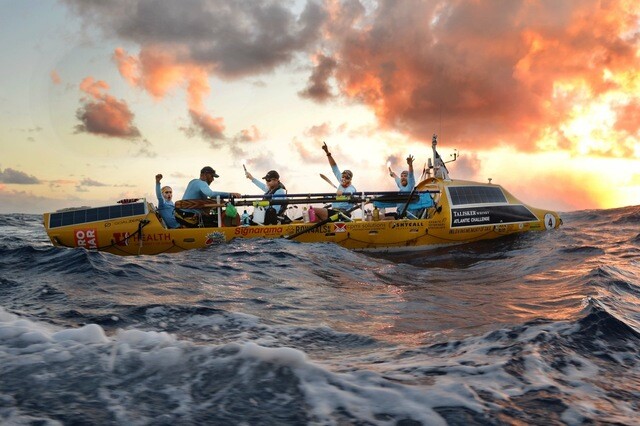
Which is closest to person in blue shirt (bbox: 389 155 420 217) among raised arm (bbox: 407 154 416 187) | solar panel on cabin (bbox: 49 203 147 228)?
raised arm (bbox: 407 154 416 187)

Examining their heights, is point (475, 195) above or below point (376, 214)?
above

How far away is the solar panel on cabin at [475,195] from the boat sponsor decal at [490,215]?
23 cm

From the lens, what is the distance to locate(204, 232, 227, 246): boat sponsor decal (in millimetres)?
12969

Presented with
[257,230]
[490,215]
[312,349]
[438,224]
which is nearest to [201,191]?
[257,230]

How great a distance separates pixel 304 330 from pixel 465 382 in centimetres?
195

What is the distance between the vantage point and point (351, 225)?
13.7m

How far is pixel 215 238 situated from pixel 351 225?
12.5ft

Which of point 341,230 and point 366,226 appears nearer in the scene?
point 341,230

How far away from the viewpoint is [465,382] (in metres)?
3.27

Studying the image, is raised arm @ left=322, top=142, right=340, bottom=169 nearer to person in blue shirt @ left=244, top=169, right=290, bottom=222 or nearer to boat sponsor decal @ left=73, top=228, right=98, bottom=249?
person in blue shirt @ left=244, top=169, right=290, bottom=222

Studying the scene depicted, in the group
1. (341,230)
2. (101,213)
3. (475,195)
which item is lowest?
(341,230)

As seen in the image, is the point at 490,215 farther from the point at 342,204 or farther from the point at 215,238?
the point at 215,238

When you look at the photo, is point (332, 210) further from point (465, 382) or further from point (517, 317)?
point (465, 382)

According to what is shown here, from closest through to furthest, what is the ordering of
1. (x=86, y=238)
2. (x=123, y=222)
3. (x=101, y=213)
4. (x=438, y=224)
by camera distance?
(x=86, y=238) < (x=123, y=222) < (x=101, y=213) < (x=438, y=224)
